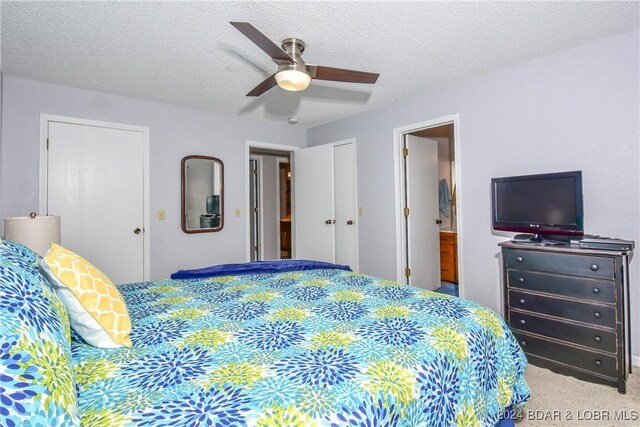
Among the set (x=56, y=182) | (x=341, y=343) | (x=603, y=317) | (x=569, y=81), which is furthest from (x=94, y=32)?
(x=603, y=317)

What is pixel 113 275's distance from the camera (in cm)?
345

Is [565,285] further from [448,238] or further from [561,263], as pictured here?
[448,238]

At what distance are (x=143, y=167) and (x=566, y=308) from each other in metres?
4.05

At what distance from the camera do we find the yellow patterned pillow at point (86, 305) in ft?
3.74

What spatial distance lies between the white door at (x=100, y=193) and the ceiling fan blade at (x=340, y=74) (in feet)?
7.86

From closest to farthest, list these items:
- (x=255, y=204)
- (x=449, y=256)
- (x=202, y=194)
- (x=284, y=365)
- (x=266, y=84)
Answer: (x=284, y=365) < (x=266, y=84) < (x=202, y=194) < (x=449, y=256) < (x=255, y=204)

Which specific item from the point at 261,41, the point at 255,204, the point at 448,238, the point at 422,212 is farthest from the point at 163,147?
the point at 448,238

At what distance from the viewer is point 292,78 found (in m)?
2.15

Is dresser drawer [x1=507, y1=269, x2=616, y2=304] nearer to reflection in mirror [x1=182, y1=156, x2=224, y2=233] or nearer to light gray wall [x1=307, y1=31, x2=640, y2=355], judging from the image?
light gray wall [x1=307, y1=31, x2=640, y2=355]

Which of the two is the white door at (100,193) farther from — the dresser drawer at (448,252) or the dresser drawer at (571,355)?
the dresser drawer at (448,252)

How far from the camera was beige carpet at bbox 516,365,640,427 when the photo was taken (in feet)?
5.99

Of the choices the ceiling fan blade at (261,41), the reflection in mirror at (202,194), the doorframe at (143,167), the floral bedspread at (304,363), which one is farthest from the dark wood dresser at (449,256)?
the doorframe at (143,167)

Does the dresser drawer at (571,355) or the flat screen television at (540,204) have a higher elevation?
the flat screen television at (540,204)

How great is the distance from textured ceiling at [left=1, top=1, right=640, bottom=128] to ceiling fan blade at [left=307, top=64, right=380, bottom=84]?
30cm
